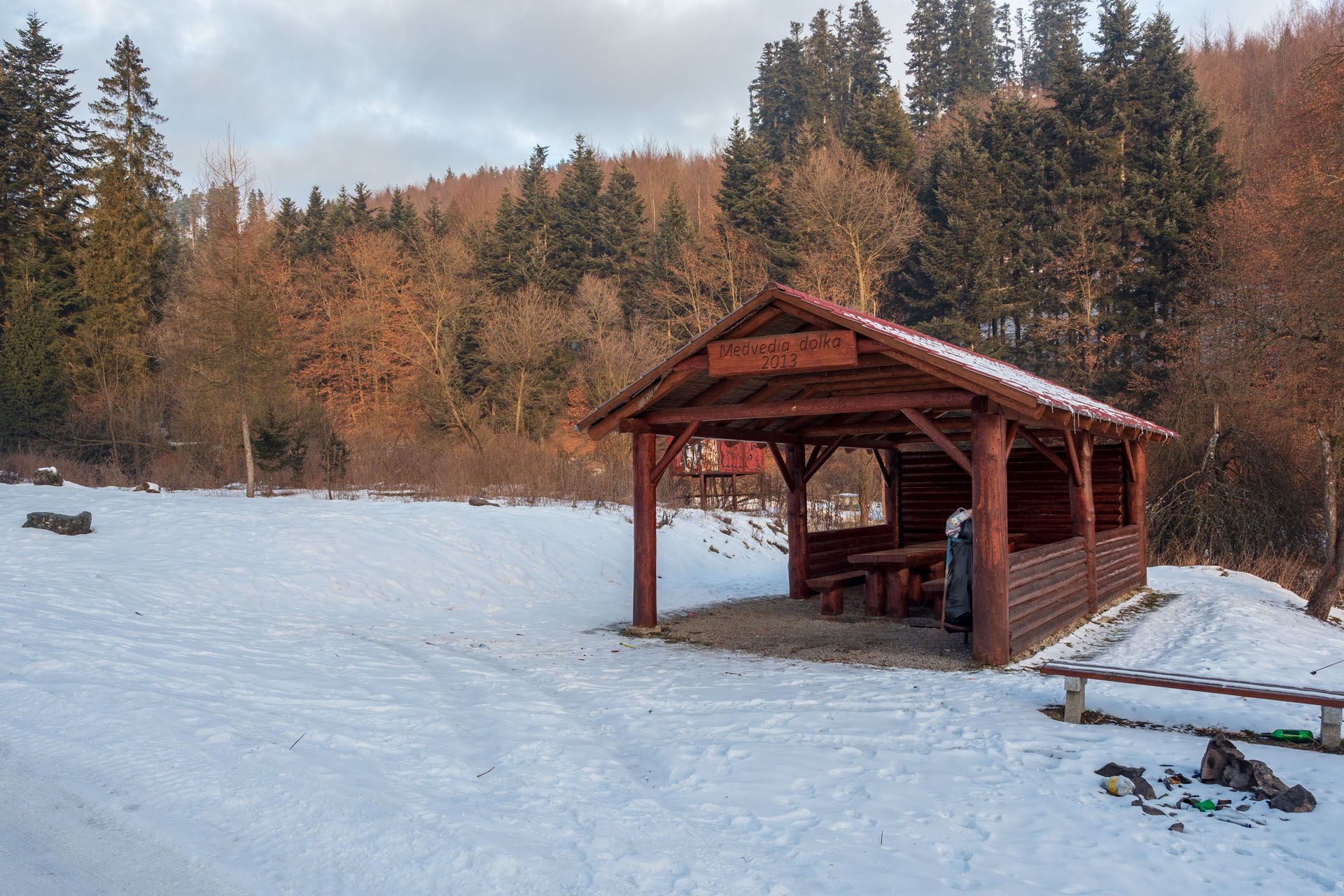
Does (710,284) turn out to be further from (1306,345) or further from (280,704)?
(280,704)

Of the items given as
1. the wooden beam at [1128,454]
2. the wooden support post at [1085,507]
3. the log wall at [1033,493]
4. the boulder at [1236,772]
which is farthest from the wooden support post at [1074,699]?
the wooden beam at [1128,454]

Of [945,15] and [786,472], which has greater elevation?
[945,15]

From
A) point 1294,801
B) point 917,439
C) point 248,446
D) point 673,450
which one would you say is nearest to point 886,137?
point 917,439

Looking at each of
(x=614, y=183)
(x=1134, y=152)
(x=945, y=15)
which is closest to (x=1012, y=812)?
(x=1134, y=152)

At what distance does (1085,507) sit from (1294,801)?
672cm

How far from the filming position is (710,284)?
34.2m

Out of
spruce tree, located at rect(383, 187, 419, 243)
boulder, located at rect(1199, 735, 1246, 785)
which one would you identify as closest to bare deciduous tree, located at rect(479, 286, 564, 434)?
spruce tree, located at rect(383, 187, 419, 243)

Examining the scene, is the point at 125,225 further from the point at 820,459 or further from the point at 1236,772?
the point at 1236,772

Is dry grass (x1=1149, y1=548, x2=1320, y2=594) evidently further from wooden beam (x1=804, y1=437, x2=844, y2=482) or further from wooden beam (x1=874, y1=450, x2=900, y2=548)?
wooden beam (x1=804, y1=437, x2=844, y2=482)

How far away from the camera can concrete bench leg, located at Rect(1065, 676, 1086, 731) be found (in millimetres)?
6020

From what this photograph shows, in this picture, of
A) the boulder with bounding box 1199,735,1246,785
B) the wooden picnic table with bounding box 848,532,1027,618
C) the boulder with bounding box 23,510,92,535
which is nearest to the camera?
the boulder with bounding box 1199,735,1246,785

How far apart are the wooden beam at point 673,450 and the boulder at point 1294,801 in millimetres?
6449

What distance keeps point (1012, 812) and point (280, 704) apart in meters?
4.98

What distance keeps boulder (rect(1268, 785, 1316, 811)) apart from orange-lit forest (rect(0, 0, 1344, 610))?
11.9 meters
